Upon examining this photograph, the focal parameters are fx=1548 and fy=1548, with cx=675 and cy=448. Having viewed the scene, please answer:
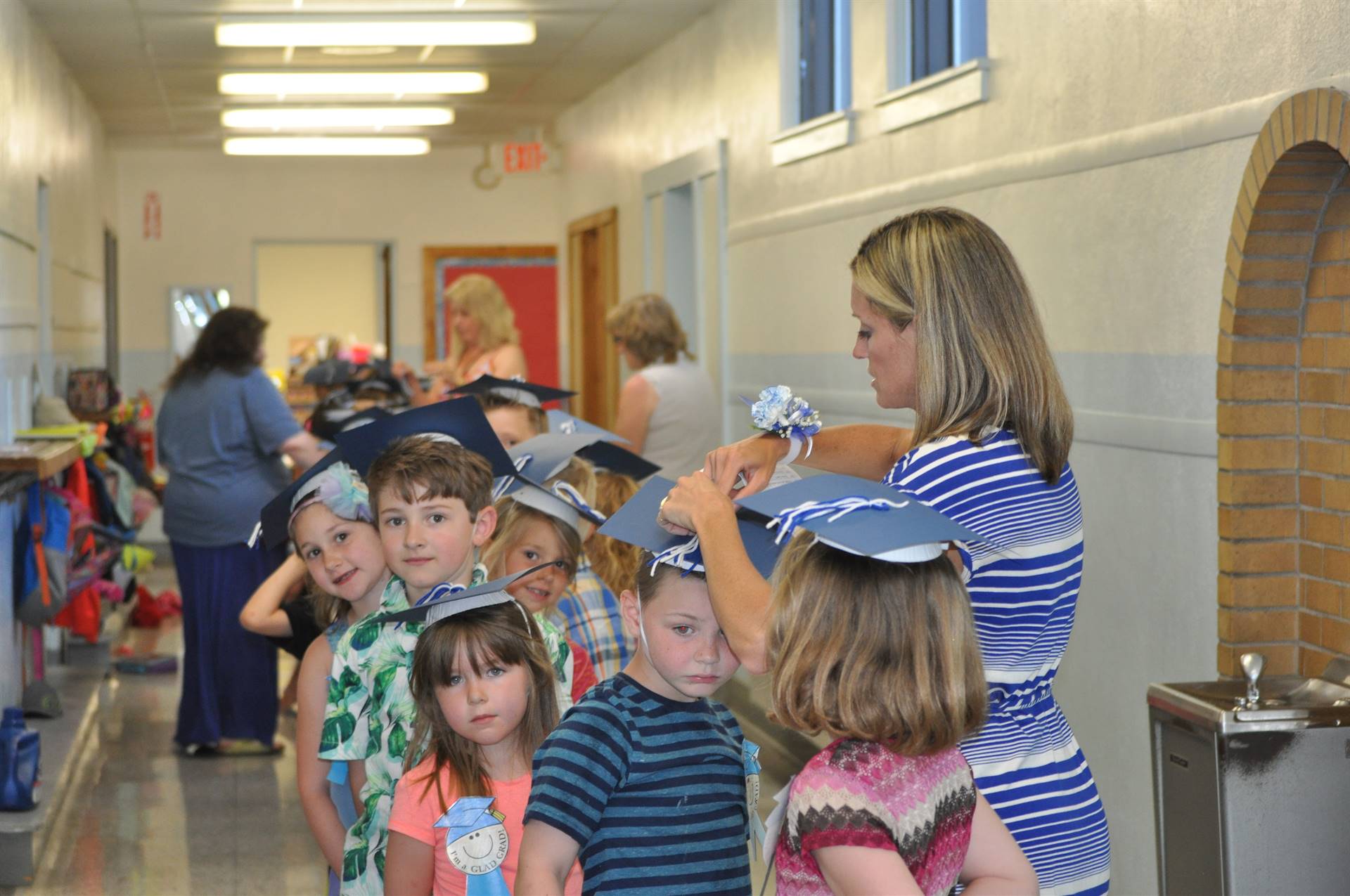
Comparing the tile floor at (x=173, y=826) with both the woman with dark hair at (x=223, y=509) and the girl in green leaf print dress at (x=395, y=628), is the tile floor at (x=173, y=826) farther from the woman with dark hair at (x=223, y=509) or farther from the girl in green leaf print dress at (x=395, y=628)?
the girl in green leaf print dress at (x=395, y=628)

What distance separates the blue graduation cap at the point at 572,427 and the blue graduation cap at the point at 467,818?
1.20 meters

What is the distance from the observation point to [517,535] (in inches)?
120

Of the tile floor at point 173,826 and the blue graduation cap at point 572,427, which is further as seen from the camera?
the tile floor at point 173,826

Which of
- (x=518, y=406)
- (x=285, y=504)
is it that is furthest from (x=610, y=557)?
(x=285, y=504)

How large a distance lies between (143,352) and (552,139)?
3866 millimetres

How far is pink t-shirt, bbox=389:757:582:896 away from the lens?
6.91ft

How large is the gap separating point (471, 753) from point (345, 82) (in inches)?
286

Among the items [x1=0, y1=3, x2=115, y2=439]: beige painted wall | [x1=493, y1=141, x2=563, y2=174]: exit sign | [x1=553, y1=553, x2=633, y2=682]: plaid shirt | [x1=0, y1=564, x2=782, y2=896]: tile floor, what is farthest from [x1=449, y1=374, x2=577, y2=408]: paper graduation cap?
[x1=493, y1=141, x2=563, y2=174]: exit sign

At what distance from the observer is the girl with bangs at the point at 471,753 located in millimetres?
2088

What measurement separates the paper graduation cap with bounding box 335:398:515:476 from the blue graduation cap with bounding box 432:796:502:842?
778 millimetres

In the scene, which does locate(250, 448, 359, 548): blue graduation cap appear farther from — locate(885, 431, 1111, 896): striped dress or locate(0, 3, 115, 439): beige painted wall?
locate(0, 3, 115, 439): beige painted wall

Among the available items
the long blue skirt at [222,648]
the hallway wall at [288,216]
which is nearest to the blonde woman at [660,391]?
the long blue skirt at [222,648]

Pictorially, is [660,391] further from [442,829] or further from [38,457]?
[442,829]

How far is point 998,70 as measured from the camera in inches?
172
